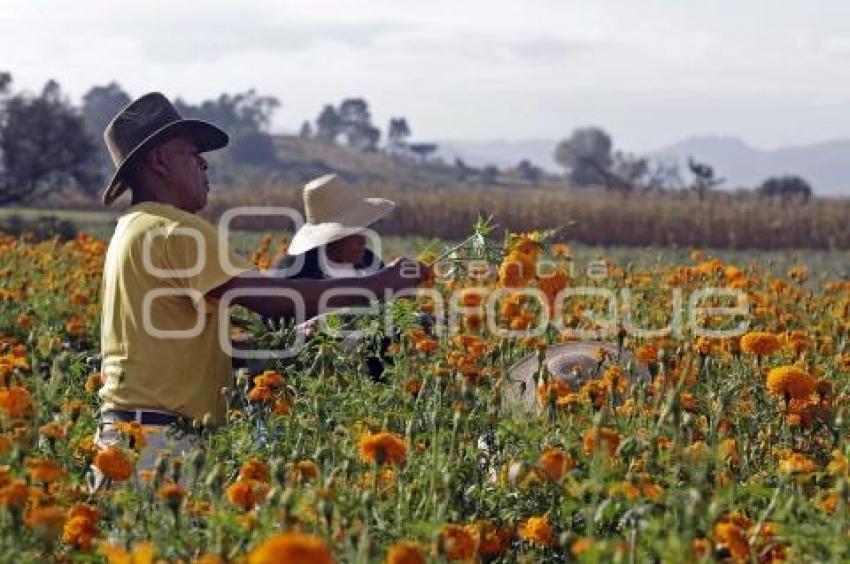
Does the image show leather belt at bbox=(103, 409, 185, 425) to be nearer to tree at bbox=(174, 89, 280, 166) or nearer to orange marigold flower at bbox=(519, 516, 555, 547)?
orange marigold flower at bbox=(519, 516, 555, 547)

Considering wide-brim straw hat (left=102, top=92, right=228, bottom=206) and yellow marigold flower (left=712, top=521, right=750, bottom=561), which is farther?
wide-brim straw hat (left=102, top=92, right=228, bottom=206)

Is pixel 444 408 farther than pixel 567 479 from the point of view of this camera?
Yes

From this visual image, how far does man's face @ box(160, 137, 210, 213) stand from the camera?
4.31 metres

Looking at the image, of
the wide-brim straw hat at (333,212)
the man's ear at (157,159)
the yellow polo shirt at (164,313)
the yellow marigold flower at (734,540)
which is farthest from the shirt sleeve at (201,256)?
the wide-brim straw hat at (333,212)

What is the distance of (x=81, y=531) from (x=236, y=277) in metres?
1.29

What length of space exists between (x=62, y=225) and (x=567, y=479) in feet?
70.1

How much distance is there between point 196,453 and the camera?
3.09 metres

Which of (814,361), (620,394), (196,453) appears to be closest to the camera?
(196,453)

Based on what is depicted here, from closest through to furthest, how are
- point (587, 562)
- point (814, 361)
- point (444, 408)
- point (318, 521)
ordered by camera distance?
point (587, 562) → point (318, 521) → point (444, 408) → point (814, 361)

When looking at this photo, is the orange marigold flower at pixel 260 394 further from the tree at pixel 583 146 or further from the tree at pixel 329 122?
the tree at pixel 329 122

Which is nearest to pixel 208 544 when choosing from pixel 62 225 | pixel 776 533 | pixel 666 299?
pixel 776 533

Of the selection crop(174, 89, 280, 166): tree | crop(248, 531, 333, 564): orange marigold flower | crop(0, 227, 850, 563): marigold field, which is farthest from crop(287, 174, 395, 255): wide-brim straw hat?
crop(174, 89, 280, 166): tree

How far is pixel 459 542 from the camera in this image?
9.36 feet

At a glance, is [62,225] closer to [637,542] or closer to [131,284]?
[131,284]
